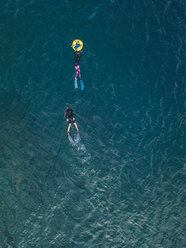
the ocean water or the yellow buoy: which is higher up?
the yellow buoy

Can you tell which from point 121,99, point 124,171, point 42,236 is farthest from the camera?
point 121,99

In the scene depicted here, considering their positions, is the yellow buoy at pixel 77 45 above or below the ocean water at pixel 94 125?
above

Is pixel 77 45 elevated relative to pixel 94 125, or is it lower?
elevated

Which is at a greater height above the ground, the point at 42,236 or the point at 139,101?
the point at 139,101

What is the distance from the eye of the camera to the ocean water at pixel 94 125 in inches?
1736

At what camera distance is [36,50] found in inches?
1984

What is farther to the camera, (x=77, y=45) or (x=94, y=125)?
(x=77, y=45)

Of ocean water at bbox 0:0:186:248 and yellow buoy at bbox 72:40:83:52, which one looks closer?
ocean water at bbox 0:0:186:248

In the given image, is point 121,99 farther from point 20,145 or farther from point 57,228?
point 57,228

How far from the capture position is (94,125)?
47812mm

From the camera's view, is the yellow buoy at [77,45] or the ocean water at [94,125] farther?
the yellow buoy at [77,45]

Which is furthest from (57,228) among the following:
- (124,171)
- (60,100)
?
(60,100)

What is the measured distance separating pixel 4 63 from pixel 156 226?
30940 millimetres

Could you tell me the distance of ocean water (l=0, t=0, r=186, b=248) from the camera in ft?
145
